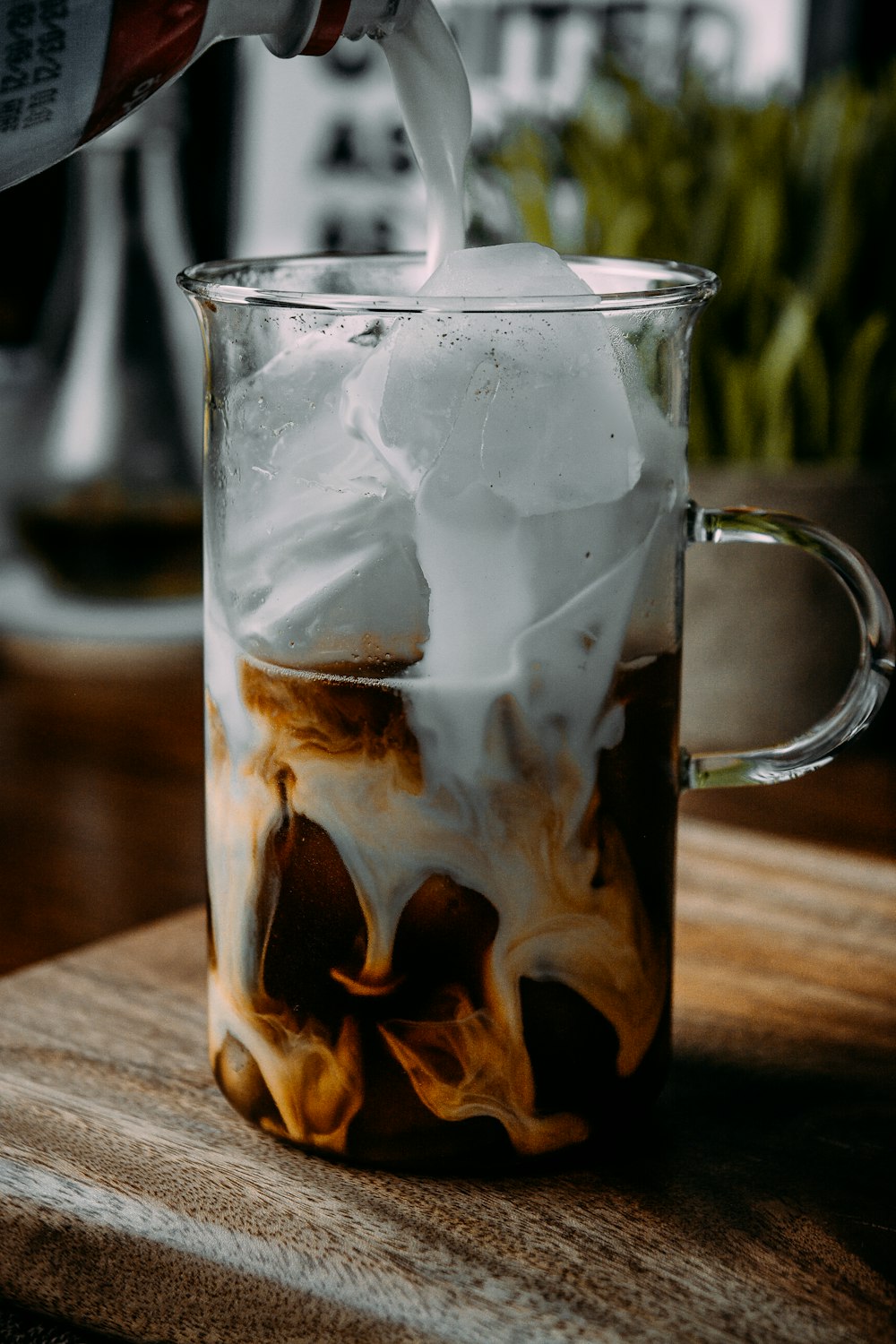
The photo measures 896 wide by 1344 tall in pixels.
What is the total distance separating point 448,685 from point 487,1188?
14 cm

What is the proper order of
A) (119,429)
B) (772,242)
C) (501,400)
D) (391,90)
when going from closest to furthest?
(501,400) < (772,242) < (119,429) < (391,90)

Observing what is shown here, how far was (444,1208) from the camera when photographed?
0.43m

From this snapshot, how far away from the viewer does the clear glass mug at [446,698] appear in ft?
1.33

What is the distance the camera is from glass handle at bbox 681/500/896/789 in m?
0.47

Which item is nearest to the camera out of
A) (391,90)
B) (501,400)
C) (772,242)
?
(501,400)

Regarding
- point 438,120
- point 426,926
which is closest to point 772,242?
point 438,120

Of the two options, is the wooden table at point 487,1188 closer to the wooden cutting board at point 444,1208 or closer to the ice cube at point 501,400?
the wooden cutting board at point 444,1208

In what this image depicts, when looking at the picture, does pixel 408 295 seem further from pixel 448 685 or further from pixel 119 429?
pixel 119 429

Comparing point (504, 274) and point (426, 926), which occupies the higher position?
point (504, 274)

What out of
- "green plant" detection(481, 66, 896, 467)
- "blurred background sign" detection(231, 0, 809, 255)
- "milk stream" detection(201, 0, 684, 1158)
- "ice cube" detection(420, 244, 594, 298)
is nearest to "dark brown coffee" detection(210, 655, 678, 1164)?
"milk stream" detection(201, 0, 684, 1158)

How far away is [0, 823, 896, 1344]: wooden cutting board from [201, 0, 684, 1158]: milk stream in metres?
0.03

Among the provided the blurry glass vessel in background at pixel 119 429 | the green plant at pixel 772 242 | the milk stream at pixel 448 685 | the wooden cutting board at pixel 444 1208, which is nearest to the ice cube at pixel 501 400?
the milk stream at pixel 448 685

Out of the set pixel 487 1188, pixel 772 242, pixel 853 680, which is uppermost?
pixel 772 242

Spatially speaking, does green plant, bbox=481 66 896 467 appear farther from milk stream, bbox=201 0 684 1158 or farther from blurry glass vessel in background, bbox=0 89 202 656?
milk stream, bbox=201 0 684 1158
